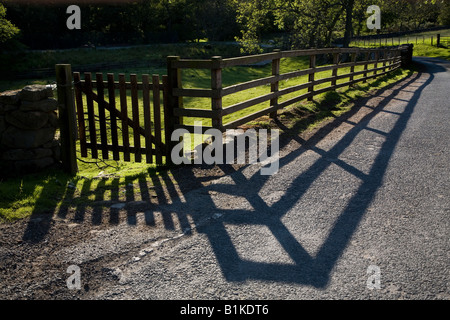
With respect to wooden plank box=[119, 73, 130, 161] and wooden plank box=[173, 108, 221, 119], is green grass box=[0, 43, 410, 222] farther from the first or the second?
wooden plank box=[173, 108, 221, 119]

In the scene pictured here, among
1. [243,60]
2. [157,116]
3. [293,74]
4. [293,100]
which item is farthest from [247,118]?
[293,74]

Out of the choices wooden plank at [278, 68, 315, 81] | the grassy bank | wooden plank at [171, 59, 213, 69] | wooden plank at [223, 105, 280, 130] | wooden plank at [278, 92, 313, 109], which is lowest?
the grassy bank

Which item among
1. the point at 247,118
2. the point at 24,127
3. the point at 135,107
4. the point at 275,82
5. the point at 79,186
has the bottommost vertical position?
the point at 79,186

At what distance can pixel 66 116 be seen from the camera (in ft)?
22.2

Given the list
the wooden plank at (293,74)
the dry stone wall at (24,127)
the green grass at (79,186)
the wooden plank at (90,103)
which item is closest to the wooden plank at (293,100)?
the green grass at (79,186)

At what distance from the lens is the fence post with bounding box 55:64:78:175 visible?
6676 millimetres

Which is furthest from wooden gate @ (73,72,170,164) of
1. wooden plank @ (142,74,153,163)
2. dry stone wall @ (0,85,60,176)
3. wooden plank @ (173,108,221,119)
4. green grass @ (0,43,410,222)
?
dry stone wall @ (0,85,60,176)

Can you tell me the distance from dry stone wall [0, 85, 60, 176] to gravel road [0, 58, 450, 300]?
2319 mm

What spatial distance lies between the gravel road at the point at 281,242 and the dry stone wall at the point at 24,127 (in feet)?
7.61

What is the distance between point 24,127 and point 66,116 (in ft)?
2.11

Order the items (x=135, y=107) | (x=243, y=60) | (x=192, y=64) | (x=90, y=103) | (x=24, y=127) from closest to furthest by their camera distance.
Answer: (x=24, y=127)
(x=192, y=64)
(x=135, y=107)
(x=90, y=103)
(x=243, y=60)

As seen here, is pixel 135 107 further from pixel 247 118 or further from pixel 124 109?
pixel 247 118

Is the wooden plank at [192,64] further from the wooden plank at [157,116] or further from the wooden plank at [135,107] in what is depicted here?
the wooden plank at [135,107]

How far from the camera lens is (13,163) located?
6.63 metres
